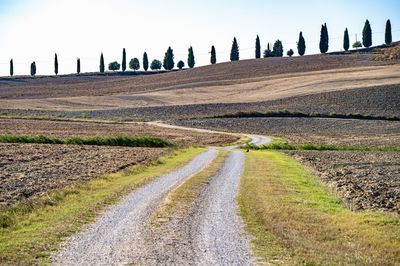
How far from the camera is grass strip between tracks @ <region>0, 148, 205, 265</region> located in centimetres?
1451

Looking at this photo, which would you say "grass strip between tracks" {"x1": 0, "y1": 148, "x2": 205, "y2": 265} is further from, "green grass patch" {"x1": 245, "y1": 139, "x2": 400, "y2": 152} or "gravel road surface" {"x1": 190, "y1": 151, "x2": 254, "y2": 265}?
"green grass patch" {"x1": 245, "y1": 139, "x2": 400, "y2": 152}

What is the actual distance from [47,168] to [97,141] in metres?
29.5

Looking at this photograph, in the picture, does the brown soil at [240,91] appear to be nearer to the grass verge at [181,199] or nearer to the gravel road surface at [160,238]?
the grass verge at [181,199]

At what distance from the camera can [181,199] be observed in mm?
23438

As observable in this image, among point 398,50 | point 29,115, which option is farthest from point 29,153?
point 398,50

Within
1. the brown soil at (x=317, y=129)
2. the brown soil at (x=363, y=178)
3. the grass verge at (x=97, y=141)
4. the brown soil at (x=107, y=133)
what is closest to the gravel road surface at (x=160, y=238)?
the brown soil at (x=363, y=178)

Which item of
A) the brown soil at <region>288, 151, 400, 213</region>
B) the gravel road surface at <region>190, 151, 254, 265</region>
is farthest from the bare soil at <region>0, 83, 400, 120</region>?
the gravel road surface at <region>190, 151, 254, 265</region>

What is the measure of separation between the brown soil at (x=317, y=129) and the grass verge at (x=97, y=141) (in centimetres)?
1774

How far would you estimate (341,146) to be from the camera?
64.8 metres

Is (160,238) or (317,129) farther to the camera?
(317,129)

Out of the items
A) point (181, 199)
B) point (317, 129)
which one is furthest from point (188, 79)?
point (181, 199)

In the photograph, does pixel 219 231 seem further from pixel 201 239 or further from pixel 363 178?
pixel 363 178

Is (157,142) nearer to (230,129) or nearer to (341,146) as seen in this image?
(341,146)

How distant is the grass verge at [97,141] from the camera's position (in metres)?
60.1
